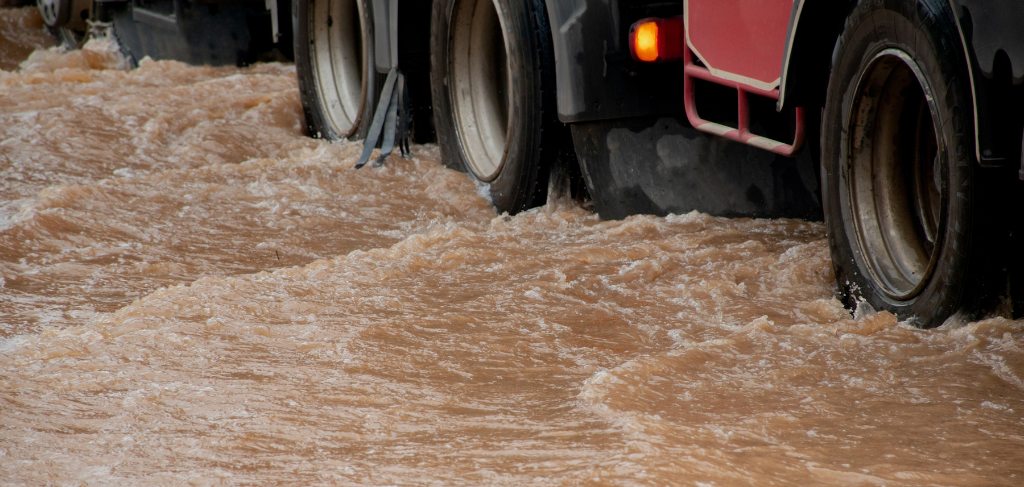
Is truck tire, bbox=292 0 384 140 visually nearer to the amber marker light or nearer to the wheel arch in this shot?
the amber marker light

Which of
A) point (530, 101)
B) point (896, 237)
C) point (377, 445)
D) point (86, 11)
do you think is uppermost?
point (86, 11)

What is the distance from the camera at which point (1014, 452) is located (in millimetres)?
1830

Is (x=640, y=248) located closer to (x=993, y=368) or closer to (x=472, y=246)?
(x=472, y=246)

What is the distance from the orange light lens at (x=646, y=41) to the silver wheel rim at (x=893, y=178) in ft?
3.48

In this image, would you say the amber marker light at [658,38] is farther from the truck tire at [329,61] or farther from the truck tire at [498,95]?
the truck tire at [329,61]

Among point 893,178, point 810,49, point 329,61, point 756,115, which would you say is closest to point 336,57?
point 329,61

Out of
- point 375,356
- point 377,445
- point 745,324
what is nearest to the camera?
point 377,445

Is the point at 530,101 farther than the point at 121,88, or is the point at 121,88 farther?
the point at 121,88

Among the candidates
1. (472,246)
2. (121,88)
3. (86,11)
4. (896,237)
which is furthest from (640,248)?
(86,11)

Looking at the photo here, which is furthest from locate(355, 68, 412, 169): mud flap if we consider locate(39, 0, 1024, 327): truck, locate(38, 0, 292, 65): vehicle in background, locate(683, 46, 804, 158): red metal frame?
locate(38, 0, 292, 65): vehicle in background

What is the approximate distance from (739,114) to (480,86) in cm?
188

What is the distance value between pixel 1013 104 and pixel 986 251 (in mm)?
356

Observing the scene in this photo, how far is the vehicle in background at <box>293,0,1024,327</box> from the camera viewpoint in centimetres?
221

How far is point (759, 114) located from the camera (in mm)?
3361
